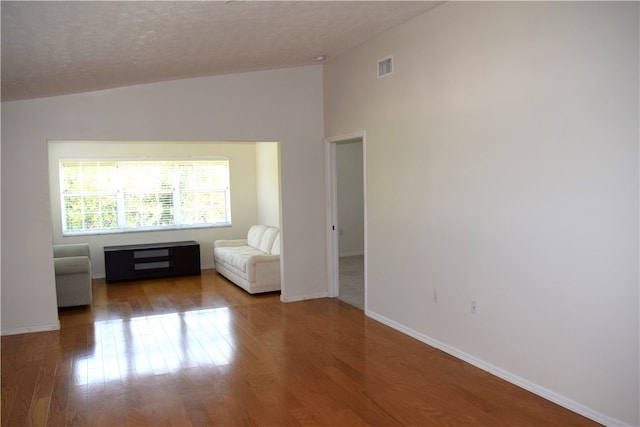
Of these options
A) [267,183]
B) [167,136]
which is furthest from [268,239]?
[167,136]

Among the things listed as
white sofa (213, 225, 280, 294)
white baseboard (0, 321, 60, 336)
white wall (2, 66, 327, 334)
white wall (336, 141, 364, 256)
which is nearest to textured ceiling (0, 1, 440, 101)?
white wall (2, 66, 327, 334)

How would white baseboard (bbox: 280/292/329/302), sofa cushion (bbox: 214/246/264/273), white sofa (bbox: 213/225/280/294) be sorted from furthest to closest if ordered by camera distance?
1. sofa cushion (bbox: 214/246/264/273)
2. white sofa (bbox: 213/225/280/294)
3. white baseboard (bbox: 280/292/329/302)

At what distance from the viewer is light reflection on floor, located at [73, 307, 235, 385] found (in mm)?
3934

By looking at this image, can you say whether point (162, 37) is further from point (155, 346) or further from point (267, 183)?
point (267, 183)

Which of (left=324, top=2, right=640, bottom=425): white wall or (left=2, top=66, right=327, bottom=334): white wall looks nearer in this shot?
(left=324, top=2, right=640, bottom=425): white wall

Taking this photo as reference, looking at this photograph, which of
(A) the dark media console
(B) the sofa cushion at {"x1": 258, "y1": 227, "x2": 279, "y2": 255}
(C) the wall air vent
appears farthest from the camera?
(A) the dark media console

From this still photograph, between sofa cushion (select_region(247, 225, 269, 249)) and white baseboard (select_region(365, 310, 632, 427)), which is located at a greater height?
sofa cushion (select_region(247, 225, 269, 249))

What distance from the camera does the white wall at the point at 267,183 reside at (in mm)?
7984

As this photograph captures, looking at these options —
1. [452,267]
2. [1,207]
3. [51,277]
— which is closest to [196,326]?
[51,277]

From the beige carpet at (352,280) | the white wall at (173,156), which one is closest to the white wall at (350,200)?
the beige carpet at (352,280)

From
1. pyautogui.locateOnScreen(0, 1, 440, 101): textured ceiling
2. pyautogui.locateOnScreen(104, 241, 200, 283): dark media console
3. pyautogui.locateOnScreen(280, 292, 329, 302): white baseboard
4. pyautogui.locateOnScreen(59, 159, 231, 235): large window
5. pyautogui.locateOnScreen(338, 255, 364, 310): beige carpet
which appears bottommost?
pyautogui.locateOnScreen(338, 255, 364, 310): beige carpet

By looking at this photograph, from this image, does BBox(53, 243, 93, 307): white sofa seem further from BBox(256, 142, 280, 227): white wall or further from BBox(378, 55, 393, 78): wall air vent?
BBox(378, 55, 393, 78): wall air vent

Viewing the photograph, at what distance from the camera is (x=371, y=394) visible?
11.1 ft

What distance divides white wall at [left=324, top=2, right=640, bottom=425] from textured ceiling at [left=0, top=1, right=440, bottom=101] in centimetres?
71
